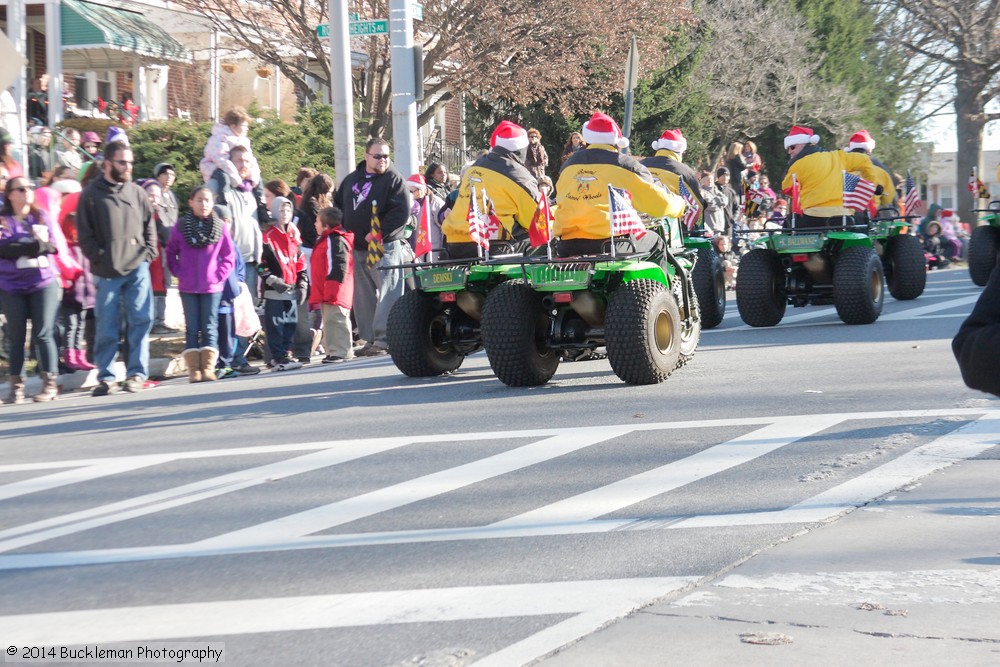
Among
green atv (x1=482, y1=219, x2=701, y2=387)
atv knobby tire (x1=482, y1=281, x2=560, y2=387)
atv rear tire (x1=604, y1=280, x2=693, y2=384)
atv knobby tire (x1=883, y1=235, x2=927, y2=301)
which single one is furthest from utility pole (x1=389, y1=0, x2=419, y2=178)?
atv rear tire (x1=604, y1=280, x2=693, y2=384)

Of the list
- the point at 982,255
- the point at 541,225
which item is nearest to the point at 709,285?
the point at 541,225

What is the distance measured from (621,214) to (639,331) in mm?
920

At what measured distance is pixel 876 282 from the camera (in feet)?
50.2

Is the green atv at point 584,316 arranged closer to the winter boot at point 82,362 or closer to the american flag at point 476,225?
the american flag at point 476,225

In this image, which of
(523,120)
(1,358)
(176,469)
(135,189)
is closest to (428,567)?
(176,469)

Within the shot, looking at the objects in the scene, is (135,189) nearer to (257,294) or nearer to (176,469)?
(257,294)

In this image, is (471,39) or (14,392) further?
(471,39)

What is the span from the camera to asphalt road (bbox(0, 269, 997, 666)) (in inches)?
199

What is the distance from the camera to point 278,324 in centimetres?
1399

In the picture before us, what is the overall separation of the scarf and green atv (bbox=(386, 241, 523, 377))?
6.46ft

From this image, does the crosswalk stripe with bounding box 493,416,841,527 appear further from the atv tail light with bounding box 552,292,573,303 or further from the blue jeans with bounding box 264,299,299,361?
the blue jeans with bounding box 264,299,299,361

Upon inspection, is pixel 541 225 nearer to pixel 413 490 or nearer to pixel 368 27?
pixel 413 490

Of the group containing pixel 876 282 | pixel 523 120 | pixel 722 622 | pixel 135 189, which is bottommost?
pixel 722 622

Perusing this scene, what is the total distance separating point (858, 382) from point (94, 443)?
5.52 meters
